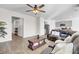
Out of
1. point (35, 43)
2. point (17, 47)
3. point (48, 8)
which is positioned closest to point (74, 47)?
point (35, 43)

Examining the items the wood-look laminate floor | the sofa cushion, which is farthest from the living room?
the sofa cushion

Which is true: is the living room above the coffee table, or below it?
above

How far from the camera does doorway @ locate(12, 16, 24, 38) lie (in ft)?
4.31

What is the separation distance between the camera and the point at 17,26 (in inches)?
53.8

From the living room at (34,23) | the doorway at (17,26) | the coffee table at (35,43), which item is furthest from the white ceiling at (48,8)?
the coffee table at (35,43)

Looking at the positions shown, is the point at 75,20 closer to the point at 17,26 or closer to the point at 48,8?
the point at 48,8

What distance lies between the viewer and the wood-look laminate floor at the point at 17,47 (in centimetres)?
126

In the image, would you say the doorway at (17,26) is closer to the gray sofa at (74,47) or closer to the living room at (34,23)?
the living room at (34,23)

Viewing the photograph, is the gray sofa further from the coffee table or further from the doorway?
the doorway

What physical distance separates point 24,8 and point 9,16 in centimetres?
24
